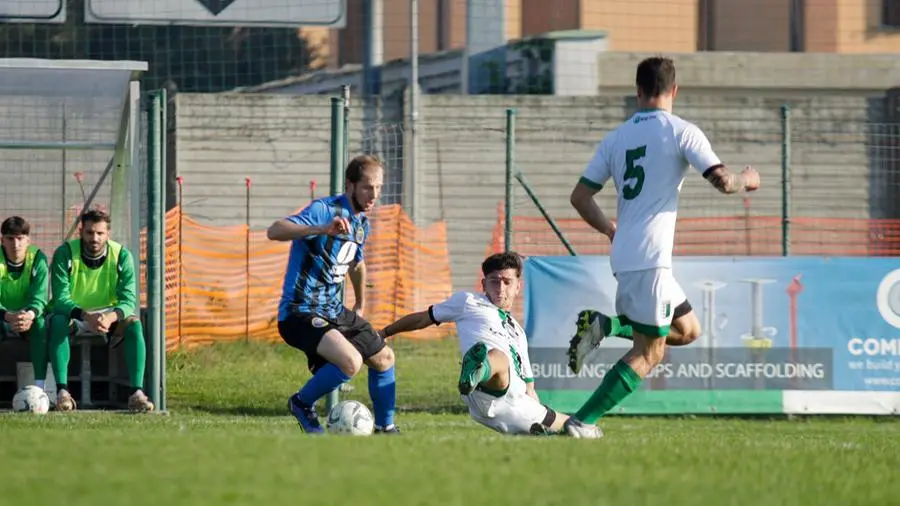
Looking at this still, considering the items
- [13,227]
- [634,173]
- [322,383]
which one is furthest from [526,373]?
[13,227]

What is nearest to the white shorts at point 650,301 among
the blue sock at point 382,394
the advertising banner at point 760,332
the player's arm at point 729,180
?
the player's arm at point 729,180

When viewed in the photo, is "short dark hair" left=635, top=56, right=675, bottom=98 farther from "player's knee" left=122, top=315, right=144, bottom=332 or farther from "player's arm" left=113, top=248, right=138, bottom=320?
"player's arm" left=113, top=248, right=138, bottom=320

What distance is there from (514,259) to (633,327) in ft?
5.16

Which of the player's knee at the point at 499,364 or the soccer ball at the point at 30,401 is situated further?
the soccer ball at the point at 30,401

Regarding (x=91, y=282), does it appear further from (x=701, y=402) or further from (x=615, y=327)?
(x=615, y=327)

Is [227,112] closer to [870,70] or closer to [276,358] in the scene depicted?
[276,358]

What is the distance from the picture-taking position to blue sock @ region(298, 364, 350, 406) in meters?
9.88

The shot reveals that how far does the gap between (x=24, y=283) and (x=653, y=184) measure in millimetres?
6276

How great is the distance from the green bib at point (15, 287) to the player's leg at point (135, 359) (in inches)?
33.9

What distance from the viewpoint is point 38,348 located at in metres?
12.7

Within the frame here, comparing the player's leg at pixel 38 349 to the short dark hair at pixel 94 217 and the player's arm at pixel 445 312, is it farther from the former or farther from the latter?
the player's arm at pixel 445 312

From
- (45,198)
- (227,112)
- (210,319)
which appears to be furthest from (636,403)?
(227,112)

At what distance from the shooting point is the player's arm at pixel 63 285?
1283cm

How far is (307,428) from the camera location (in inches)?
389
